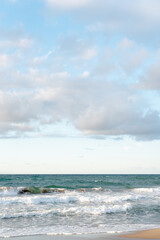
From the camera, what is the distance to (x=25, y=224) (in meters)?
14.6

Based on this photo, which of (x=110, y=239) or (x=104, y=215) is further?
(x=104, y=215)

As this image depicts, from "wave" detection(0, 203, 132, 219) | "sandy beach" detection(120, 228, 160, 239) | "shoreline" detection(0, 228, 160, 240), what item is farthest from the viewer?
"wave" detection(0, 203, 132, 219)

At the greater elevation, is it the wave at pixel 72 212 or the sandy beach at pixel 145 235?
the sandy beach at pixel 145 235

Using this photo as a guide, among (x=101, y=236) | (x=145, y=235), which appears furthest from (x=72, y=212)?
(x=145, y=235)

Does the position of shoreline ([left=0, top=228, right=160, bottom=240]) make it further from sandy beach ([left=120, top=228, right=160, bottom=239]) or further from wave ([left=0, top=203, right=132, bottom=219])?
wave ([left=0, top=203, right=132, bottom=219])

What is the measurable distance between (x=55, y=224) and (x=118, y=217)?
4.17 meters

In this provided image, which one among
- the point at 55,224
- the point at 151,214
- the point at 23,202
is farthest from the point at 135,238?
the point at 23,202

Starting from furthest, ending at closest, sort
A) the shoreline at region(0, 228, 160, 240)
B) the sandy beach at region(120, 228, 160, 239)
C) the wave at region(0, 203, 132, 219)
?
the wave at region(0, 203, 132, 219), the sandy beach at region(120, 228, 160, 239), the shoreline at region(0, 228, 160, 240)

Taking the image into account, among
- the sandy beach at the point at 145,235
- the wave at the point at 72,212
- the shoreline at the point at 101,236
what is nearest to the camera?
the shoreline at the point at 101,236

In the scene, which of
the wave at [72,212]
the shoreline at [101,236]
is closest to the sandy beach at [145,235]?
the shoreline at [101,236]

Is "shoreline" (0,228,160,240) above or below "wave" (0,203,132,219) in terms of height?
above

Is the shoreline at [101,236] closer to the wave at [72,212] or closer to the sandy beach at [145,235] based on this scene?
the sandy beach at [145,235]

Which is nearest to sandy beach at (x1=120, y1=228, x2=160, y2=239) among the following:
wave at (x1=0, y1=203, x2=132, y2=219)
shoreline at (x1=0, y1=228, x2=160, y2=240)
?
shoreline at (x1=0, y1=228, x2=160, y2=240)

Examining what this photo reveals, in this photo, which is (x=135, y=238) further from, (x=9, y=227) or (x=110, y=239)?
(x=9, y=227)
